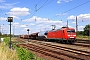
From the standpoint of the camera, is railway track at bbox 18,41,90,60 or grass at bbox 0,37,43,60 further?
railway track at bbox 18,41,90,60

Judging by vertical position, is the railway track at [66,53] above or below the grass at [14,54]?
below

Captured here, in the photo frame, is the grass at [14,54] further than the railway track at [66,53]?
No

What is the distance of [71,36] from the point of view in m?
36.3

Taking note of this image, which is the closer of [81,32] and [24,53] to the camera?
[24,53]

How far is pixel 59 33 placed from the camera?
130ft

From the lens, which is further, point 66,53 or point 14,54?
point 66,53

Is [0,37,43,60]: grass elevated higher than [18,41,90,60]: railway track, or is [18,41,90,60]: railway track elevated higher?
[0,37,43,60]: grass

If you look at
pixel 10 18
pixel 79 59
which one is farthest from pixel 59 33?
pixel 79 59

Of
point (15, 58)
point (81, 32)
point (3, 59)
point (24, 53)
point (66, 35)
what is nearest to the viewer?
point (3, 59)

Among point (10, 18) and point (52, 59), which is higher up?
point (10, 18)

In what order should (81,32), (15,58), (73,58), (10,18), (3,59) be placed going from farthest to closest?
(81,32), (10,18), (73,58), (15,58), (3,59)

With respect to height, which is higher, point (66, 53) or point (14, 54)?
point (14, 54)

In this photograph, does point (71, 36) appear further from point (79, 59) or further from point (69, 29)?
point (79, 59)

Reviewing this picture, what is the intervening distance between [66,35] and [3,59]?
25570 millimetres
